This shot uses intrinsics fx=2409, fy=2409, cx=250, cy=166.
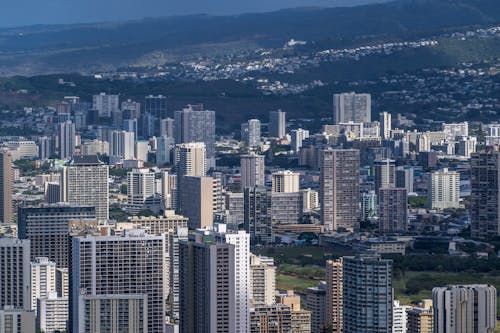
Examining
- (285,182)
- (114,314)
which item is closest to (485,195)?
(285,182)

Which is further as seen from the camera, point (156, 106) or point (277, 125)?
point (156, 106)

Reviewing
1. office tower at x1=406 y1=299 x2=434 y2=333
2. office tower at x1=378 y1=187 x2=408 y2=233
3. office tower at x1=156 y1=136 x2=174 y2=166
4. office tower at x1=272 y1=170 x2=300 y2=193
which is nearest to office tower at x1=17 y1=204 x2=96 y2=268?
office tower at x1=406 y1=299 x2=434 y2=333

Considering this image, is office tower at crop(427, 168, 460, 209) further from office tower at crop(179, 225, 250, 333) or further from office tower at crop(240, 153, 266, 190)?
office tower at crop(179, 225, 250, 333)

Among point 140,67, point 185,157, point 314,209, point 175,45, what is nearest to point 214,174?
point 185,157

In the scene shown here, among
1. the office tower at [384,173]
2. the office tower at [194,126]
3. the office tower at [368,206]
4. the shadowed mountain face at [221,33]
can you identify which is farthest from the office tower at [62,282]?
the shadowed mountain face at [221,33]

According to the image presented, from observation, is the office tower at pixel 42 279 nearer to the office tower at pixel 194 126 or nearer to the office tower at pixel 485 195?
the office tower at pixel 485 195

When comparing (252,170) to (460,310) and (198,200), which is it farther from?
(460,310)
